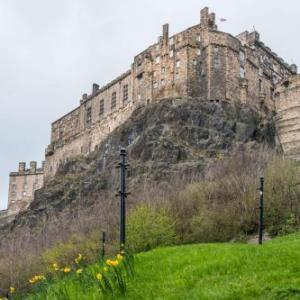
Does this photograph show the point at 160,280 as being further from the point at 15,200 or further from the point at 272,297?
the point at 15,200

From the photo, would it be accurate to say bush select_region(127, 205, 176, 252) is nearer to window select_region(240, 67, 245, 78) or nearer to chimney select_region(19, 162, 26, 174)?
window select_region(240, 67, 245, 78)

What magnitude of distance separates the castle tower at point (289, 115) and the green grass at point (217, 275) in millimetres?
39470

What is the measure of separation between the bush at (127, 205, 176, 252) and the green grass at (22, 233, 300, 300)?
1185cm

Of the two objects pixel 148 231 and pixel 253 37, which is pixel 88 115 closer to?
pixel 253 37

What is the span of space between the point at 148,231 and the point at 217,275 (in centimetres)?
1534

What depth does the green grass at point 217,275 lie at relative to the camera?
38.1 ft

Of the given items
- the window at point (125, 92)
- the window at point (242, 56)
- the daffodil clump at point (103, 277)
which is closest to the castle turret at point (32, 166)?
the window at point (125, 92)

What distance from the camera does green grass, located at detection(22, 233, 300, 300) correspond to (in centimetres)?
1161

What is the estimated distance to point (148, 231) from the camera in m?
28.2

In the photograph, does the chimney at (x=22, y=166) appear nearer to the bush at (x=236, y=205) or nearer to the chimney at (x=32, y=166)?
the chimney at (x=32, y=166)

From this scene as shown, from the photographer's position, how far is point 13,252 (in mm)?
44750

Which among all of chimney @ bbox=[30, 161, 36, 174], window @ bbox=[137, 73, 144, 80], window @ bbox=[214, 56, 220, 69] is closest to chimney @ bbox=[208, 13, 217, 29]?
window @ bbox=[214, 56, 220, 69]

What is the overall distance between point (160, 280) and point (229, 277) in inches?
59.8

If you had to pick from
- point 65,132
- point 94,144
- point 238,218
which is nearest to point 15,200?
point 65,132
